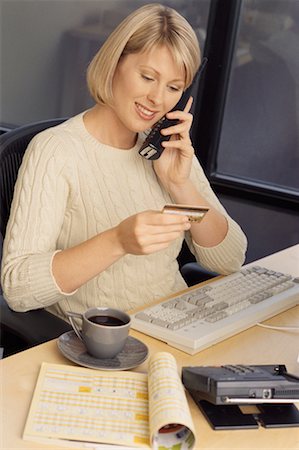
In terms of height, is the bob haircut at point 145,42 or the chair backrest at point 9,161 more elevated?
the bob haircut at point 145,42

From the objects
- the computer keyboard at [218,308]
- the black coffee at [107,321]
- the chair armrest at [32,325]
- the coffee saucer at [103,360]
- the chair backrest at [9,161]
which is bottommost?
the chair armrest at [32,325]

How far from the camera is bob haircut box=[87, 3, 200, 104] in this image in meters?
1.81

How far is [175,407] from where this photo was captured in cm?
119

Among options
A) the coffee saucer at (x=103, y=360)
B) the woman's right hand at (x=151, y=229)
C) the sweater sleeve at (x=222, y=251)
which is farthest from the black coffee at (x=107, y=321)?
the sweater sleeve at (x=222, y=251)

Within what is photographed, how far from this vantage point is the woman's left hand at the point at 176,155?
1930 mm

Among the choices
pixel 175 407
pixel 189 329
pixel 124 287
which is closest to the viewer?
pixel 175 407

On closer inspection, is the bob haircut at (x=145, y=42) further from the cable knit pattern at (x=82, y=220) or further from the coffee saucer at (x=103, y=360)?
the coffee saucer at (x=103, y=360)

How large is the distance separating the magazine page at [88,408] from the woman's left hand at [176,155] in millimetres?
708

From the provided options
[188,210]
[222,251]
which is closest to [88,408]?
[188,210]

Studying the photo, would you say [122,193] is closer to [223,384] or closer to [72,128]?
[72,128]

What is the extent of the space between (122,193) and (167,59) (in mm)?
348

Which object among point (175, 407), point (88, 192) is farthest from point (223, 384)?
point (88, 192)

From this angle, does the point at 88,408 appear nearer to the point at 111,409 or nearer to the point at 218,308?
the point at 111,409

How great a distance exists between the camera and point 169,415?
1.16 metres
